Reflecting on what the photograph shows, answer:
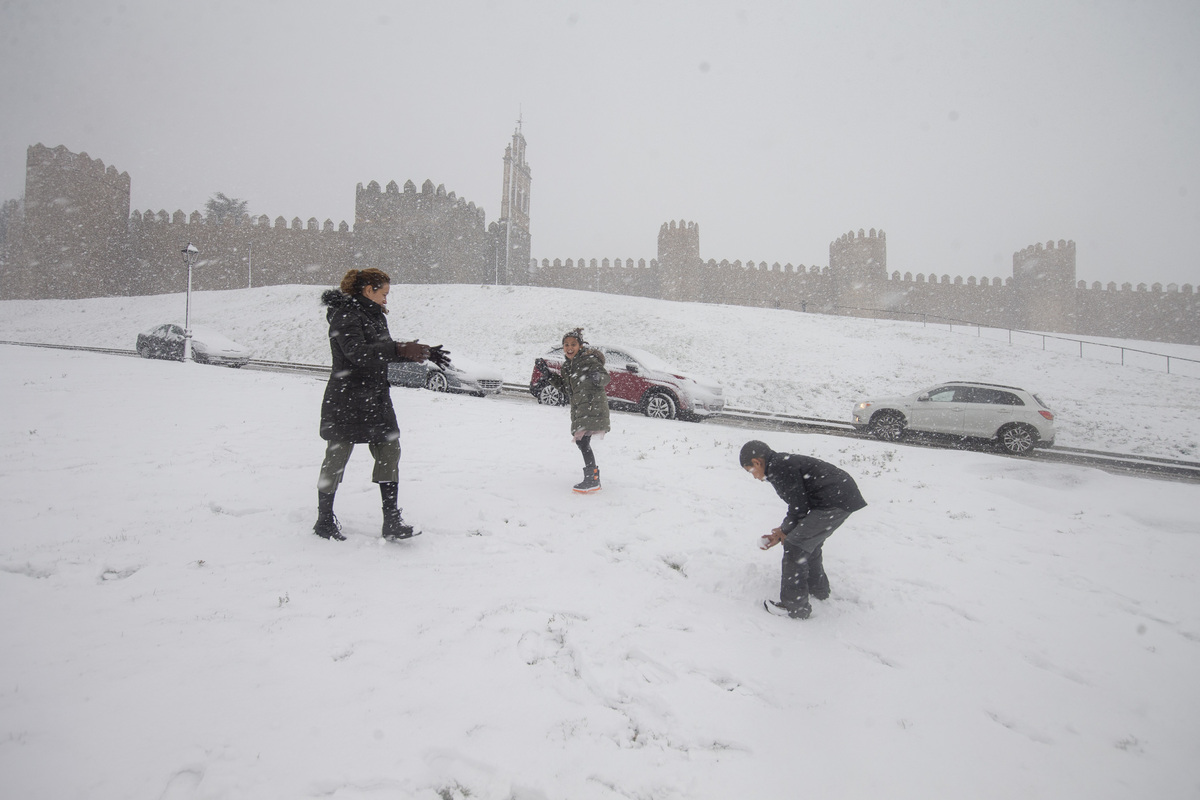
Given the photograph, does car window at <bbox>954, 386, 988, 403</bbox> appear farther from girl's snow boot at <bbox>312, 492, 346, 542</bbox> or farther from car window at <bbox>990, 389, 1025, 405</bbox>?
girl's snow boot at <bbox>312, 492, 346, 542</bbox>

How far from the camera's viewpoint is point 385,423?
380 cm

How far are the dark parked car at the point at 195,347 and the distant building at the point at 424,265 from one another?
24403mm

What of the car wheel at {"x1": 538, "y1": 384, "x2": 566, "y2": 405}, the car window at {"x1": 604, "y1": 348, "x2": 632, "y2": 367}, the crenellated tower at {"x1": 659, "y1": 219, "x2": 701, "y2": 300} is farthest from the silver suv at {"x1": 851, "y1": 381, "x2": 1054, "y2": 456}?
the crenellated tower at {"x1": 659, "y1": 219, "x2": 701, "y2": 300}

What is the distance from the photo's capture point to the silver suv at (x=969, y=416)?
34.6ft

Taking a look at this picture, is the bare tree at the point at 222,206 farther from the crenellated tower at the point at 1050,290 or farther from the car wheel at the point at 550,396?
the crenellated tower at the point at 1050,290

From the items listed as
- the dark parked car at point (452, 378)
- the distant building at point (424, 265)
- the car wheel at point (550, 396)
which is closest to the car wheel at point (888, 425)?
the car wheel at point (550, 396)

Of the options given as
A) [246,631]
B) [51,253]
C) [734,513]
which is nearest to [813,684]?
[734,513]

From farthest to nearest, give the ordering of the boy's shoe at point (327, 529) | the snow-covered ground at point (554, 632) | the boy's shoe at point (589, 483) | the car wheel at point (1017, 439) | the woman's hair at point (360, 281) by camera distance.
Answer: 1. the car wheel at point (1017, 439)
2. the boy's shoe at point (589, 483)
3. the boy's shoe at point (327, 529)
4. the woman's hair at point (360, 281)
5. the snow-covered ground at point (554, 632)

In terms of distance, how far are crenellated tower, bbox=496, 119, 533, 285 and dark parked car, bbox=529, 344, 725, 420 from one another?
126 ft

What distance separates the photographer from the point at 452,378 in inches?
516

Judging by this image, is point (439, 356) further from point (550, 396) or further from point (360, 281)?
point (550, 396)

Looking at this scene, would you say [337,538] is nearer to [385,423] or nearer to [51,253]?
[385,423]

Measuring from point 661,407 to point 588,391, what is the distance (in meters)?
6.08

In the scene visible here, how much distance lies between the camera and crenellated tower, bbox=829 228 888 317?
4378 centimetres
